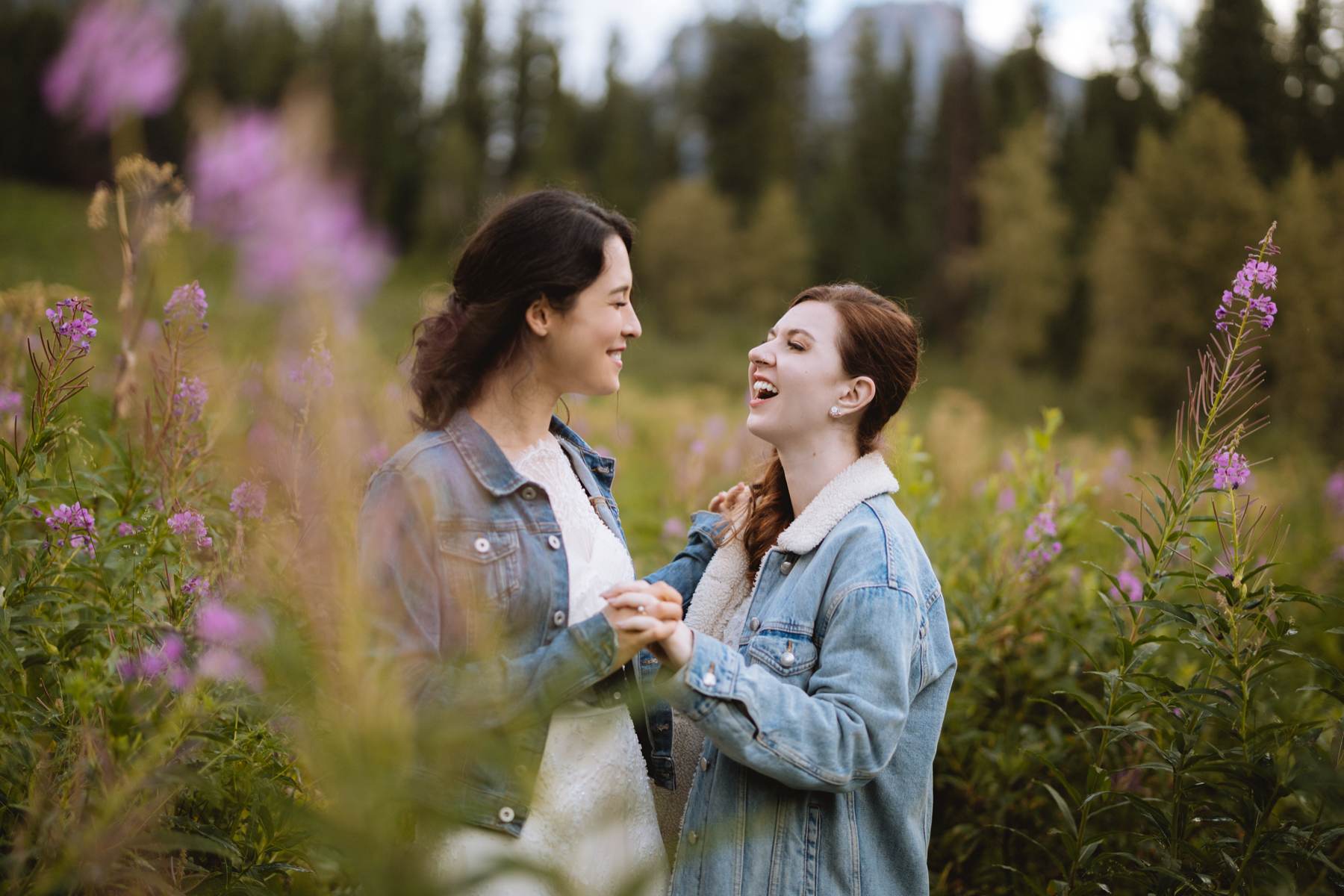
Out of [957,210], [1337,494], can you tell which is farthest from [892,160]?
[1337,494]

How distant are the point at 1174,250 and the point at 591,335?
20.3 meters

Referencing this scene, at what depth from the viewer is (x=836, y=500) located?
7.16ft

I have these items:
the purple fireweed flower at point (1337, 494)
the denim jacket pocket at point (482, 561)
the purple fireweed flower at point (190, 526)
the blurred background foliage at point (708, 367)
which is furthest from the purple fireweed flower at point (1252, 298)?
the purple fireweed flower at point (1337, 494)

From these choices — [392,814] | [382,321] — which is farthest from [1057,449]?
[382,321]

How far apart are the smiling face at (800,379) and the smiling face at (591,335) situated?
0.36 metres

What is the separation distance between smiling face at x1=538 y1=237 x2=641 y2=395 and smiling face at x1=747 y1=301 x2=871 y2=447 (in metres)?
0.36

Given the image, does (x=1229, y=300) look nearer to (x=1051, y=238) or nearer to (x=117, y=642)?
(x=117, y=642)

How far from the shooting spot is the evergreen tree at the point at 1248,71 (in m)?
24.5

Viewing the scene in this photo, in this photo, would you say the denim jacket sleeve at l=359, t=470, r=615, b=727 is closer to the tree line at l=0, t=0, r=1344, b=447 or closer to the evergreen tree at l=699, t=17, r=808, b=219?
the tree line at l=0, t=0, r=1344, b=447

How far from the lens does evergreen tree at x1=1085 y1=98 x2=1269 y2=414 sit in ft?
60.8

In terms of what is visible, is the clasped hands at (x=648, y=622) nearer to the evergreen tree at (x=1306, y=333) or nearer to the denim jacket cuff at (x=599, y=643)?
the denim jacket cuff at (x=599, y=643)

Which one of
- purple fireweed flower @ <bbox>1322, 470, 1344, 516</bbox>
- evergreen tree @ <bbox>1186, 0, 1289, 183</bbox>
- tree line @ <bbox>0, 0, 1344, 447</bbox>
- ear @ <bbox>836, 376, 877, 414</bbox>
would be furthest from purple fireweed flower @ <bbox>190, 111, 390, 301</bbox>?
evergreen tree @ <bbox>1186, 0, 1289, 183</bbox>

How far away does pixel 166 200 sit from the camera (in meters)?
2.62

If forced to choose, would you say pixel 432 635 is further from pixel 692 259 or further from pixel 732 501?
pixel 692 259
